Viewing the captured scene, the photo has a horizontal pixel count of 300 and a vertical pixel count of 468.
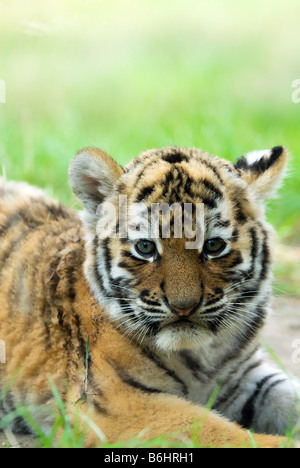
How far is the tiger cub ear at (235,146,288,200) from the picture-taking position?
2984 mm

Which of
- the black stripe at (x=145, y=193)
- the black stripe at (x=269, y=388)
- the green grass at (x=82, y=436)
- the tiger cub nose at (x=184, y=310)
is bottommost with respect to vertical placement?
the green grass at (x=82, y=436)

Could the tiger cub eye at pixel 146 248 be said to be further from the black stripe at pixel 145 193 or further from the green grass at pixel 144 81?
the green grass at pixel 144 81

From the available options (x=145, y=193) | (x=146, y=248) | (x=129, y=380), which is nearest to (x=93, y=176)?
(x=145, y=193)

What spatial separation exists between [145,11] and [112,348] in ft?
15.0

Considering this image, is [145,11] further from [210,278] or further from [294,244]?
[210,278]

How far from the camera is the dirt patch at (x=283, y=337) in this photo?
117 inches

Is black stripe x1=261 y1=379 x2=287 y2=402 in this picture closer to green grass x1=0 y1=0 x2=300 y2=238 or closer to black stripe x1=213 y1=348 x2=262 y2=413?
black stripe x1=213 y1=348 x2=262 y2=413

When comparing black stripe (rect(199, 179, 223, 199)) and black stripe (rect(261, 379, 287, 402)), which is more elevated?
black stripe (rect(199, 179, 223, 199))

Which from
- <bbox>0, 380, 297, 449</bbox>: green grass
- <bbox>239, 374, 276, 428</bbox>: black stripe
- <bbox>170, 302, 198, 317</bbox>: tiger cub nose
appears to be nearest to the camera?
<bbox>0, 380, 297, 449</bbox>: green grass

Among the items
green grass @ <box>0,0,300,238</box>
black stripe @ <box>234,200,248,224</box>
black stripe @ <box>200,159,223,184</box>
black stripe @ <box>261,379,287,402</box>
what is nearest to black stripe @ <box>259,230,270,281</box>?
black stripe @ <box>234,200,248,224</box>

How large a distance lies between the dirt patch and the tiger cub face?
2.15 feet

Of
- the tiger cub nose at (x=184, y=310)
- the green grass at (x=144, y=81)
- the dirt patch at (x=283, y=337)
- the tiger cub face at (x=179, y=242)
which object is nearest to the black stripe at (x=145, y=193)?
the tiger cub face at (x=179, y=242)

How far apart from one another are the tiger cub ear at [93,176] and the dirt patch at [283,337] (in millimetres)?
994

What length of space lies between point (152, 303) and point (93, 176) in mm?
615
